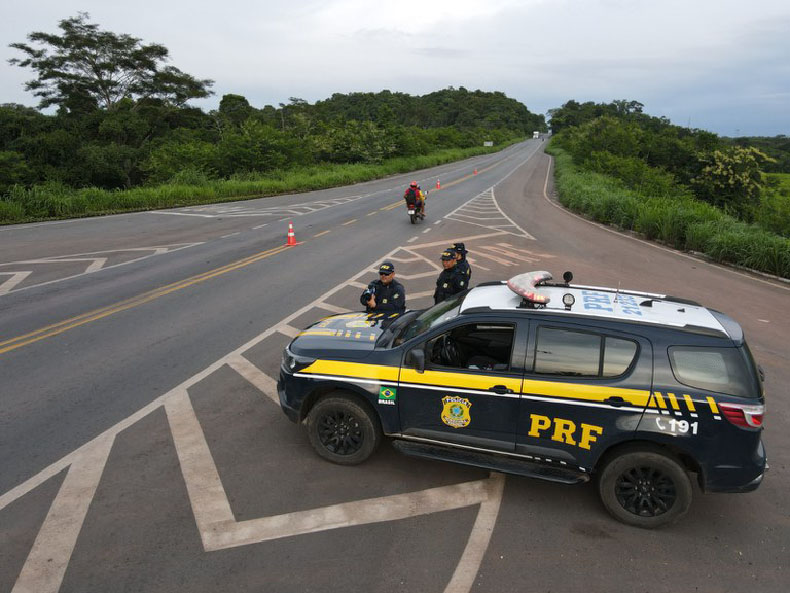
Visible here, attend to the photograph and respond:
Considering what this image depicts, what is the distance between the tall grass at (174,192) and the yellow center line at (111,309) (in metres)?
12.1

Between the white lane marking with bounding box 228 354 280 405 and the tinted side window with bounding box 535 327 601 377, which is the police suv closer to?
the tinted side window with bounding box 535 327 601 377

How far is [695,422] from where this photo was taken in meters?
4.25

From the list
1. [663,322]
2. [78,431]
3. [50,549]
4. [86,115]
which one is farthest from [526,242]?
[86,115]

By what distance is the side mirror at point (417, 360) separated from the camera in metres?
4.79

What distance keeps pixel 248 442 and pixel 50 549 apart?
193cm

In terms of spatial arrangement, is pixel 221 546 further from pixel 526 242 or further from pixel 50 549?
pixel 526 242

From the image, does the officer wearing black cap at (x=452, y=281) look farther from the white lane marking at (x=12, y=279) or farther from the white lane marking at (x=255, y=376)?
the white lane marking at (x=12, y=279)

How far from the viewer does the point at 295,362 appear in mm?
5348

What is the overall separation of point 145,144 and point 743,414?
52.0 meters

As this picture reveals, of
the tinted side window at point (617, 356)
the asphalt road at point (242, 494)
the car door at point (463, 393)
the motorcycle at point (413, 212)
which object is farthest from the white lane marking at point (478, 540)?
the motorcycle at point (413, 212)

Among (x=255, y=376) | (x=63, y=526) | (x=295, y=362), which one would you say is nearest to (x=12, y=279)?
(x=255, y=376)

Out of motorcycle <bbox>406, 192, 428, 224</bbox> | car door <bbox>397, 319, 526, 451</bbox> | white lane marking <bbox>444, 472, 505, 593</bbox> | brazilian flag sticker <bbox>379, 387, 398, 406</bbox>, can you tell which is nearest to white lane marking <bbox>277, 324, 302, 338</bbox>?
brazilian flag sticker <bbox>379, 387, 398, 406</bbox>

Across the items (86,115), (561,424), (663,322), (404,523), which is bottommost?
(404,523)

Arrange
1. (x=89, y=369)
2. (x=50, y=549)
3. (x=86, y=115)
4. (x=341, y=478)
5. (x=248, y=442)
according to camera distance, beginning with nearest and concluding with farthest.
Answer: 1. (x=50, y=549)
2. (x=341, y=478)
3. (x=248, y=442)
4. (x=89, y=369)
5. (x=86, y=115)
